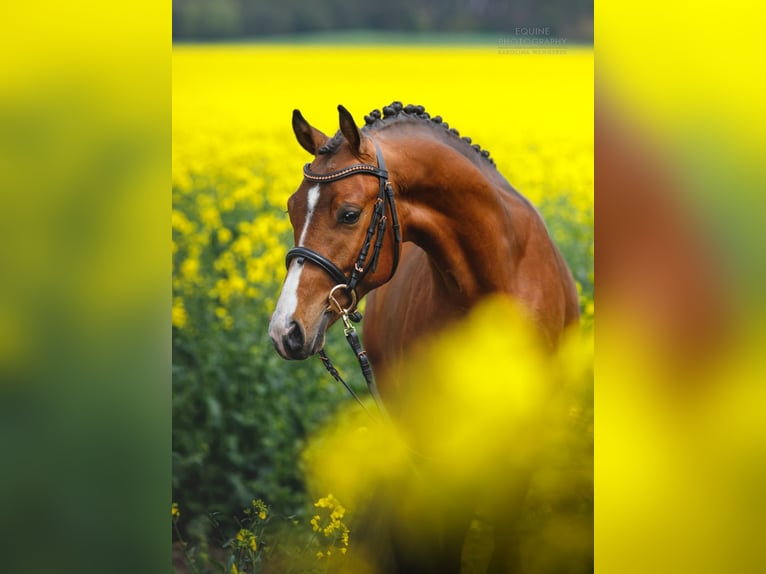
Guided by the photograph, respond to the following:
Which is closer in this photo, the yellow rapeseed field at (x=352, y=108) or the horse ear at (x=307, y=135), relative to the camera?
the horse ear at (x=307, y=135)

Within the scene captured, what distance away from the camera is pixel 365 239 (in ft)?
10.5

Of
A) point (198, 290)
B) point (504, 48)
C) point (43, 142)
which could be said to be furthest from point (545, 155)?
point (43, 142)

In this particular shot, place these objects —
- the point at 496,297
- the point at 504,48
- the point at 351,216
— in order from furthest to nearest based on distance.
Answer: the point at 504,48 < the point at 496,297 < the point at 351,216

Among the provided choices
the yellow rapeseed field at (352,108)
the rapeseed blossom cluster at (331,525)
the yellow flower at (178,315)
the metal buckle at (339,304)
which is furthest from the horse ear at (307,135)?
the rapeseed blossom cluster at (331,525)

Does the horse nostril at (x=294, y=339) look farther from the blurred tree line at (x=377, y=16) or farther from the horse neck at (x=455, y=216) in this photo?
the blurred tree line at (x=377, y=16)

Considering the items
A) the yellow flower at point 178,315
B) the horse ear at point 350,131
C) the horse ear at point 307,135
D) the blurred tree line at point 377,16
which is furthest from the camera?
the yellow flower at point 178,315

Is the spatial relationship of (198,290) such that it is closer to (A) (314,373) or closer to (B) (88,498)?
(A) (314,373)

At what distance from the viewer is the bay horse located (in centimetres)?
318

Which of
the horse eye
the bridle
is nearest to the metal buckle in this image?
the bridle

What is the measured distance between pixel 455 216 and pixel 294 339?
2.33ft

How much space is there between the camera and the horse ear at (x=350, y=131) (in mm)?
3119

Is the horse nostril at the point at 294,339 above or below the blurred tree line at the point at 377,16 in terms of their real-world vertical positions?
below

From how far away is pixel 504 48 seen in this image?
372 centimetres

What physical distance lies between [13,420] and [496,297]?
195 cm
